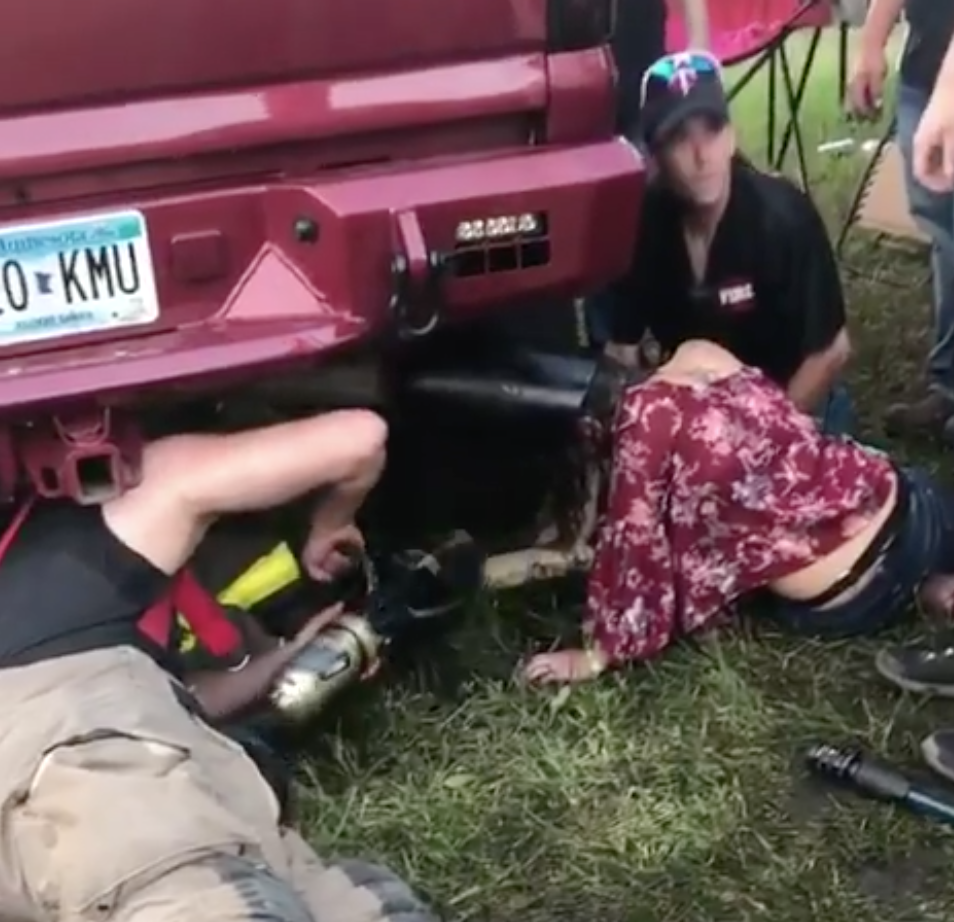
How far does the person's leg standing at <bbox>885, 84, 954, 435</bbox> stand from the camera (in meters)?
4.70

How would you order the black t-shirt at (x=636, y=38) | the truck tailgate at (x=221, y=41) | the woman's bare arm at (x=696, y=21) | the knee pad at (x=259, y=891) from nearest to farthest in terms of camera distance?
1. the knee pad at (x=259, y=891)
2. the truck tailgate at (x=221, y=41)
3. the black t-shirt at (x=636, y=38)
4. the woman's bare arm at (x=696, y=21)

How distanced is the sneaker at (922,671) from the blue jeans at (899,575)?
116 mm

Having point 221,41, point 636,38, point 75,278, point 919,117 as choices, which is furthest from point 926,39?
point 75,278

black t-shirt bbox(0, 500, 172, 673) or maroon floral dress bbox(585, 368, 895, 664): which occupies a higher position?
black t-shirt bbox(0, 500, 172, 673)

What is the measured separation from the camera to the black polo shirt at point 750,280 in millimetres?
4168

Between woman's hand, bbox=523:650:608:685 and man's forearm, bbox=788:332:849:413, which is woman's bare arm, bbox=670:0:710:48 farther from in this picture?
woman's hand, bbox=523:650:608:685

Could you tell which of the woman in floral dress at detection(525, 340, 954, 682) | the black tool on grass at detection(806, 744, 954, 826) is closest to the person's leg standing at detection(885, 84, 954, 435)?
the woman in floral dress at detection(525, 340, 954, 682)

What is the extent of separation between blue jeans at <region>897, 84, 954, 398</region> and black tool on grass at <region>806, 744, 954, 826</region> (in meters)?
1.67

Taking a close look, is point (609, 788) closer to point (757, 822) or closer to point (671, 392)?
point (757, 822)

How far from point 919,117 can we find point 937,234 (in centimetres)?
41

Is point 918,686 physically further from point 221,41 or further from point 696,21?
point 696,21

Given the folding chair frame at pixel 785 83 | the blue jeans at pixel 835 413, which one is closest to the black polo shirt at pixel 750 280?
the blue jeans at pixel 835 413

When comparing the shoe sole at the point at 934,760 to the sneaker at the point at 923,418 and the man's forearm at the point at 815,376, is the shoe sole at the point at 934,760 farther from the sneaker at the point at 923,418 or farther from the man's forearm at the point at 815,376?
the sneaker at the point at 923,418

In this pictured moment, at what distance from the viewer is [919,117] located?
4.48 m
